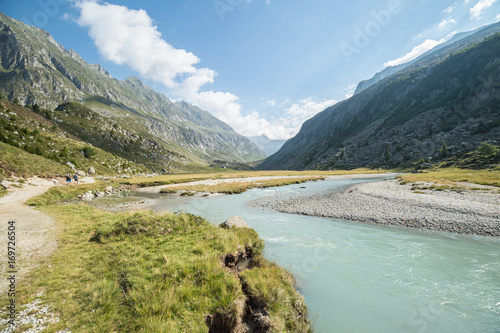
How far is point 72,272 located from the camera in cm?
758

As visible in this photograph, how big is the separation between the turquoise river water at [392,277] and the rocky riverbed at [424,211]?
2114 mm

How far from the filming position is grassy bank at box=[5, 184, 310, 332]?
5.52 metres

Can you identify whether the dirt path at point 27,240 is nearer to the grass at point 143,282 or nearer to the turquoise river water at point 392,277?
the grass at point 143,282

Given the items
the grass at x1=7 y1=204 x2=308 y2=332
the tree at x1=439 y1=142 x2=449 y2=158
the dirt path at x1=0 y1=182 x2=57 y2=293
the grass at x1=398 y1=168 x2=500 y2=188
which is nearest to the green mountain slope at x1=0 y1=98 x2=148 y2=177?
the dirt path at x1=0 y1=182 x2=57 y2=293

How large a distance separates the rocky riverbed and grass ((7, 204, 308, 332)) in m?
16.6

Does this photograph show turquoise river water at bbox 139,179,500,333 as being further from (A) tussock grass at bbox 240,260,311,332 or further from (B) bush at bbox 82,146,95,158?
(B) bush at bbox 82,146,95,158

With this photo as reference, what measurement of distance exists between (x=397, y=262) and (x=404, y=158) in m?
122

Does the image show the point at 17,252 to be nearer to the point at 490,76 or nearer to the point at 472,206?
the point at 472,206

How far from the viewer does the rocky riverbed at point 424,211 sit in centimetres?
1805

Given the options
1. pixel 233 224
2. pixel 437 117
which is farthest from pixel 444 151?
pixel 233 224

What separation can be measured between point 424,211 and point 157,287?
28355mm

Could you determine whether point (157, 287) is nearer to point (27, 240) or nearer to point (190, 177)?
point (27, 240)

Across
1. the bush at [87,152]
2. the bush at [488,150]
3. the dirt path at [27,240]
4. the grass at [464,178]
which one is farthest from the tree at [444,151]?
the bush at [87,152]

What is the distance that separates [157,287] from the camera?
6762mm
